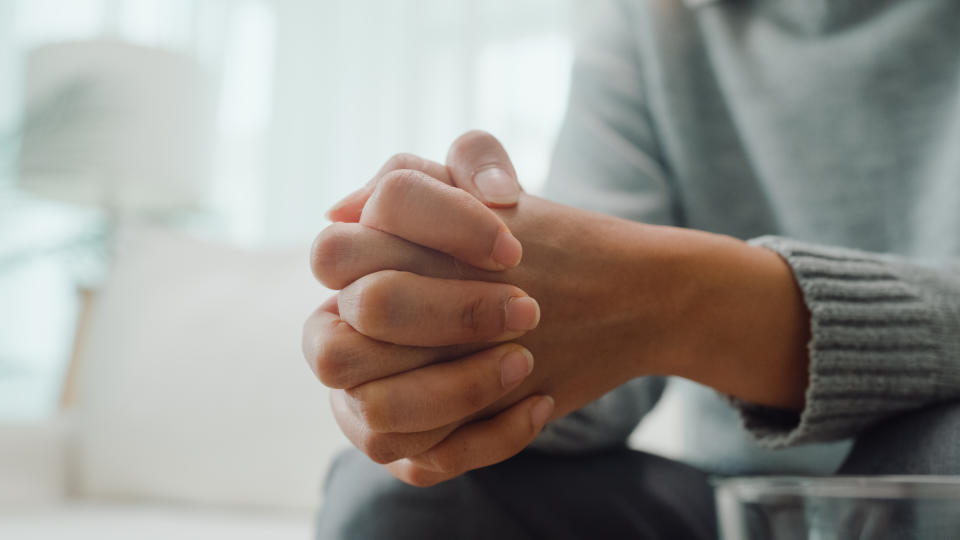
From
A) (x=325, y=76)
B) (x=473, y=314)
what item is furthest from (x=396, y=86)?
(x=473, y=314)

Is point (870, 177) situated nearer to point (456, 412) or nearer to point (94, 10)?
point (456, 412)

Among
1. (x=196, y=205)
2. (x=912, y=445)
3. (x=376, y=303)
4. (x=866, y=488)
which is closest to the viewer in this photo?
(x=866, y=488)

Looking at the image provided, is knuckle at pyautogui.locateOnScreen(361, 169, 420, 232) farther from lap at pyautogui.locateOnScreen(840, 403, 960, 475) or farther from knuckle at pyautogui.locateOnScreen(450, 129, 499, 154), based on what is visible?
lap at pyautogui.locateOnScreen(840, 403, 960, 475)

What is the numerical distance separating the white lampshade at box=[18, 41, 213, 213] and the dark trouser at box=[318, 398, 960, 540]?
1.47 m

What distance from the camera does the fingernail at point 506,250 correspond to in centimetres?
37

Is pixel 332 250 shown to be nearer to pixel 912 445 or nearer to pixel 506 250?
pixel 506 250

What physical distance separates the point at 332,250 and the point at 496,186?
0.09 metres

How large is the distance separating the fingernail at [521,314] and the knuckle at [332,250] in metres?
0.08

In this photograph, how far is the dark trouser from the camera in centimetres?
46

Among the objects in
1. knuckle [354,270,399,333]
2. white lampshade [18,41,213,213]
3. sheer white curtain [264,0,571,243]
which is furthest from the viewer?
sheer white curtain [264,0,571,243]

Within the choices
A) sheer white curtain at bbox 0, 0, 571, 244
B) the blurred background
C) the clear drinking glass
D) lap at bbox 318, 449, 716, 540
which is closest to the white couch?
the blurred background

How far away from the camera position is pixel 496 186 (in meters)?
0.40

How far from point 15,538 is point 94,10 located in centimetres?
181

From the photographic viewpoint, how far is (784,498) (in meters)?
0.26
